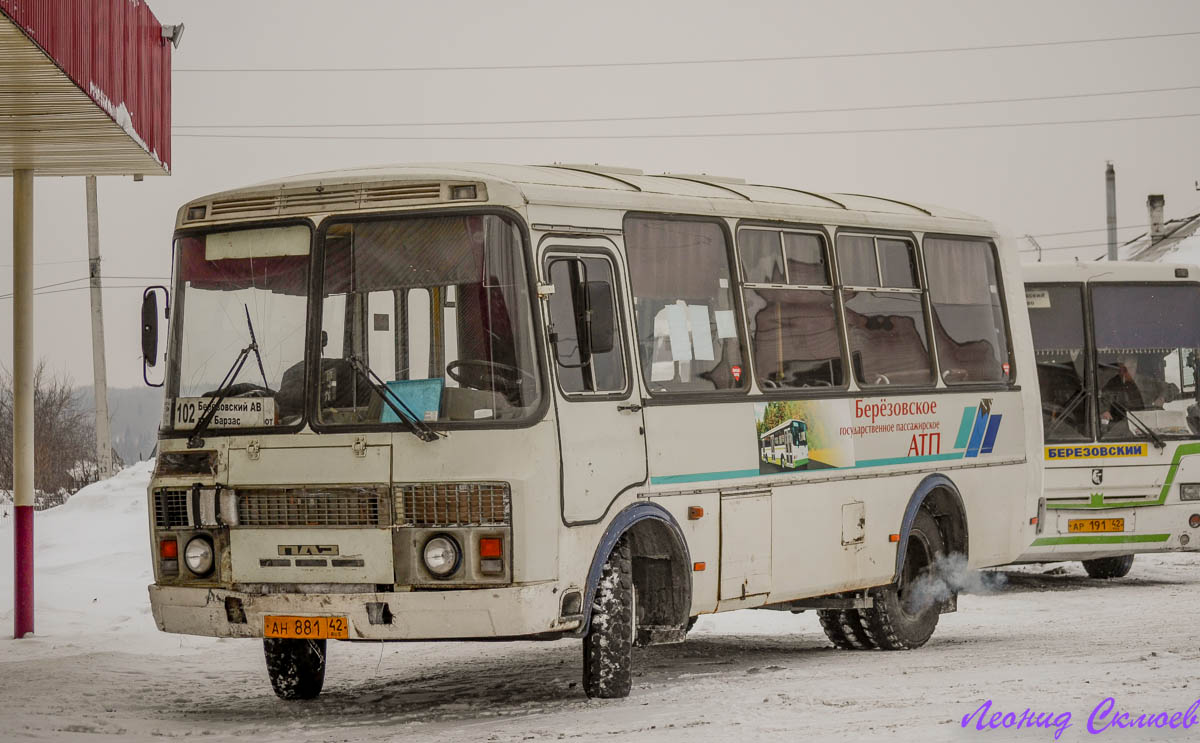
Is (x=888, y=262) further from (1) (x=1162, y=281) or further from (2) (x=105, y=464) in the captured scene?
(2) (x=105, y=464)

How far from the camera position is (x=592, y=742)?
9188 millimetres

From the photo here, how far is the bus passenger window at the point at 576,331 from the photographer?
34.0 ft

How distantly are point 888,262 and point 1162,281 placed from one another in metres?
7.12

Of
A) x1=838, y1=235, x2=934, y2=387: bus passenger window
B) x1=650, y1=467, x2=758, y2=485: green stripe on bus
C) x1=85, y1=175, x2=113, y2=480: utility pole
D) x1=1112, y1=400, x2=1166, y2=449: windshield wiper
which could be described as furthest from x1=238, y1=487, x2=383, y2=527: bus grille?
x1=85, y1=175, x2=113, y2=480: utility pole

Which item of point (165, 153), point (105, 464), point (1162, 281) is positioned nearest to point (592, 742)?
point (165, 153)

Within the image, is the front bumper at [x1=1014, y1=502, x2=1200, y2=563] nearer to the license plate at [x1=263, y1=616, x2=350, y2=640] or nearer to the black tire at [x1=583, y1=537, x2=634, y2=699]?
the black tire at [x1=583, y1=537, x2=634, y2=699]

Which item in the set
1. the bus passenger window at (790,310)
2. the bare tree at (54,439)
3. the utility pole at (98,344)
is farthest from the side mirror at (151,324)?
the bare tree at (54,439)

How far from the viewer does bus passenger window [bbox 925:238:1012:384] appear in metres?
14.6

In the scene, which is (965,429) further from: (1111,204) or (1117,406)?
(1111,204)

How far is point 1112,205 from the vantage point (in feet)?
Result: 224

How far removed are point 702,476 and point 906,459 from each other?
2.86m

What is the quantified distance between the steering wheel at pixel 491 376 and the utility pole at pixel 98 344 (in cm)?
3056

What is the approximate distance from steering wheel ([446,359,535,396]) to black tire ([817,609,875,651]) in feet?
16.6

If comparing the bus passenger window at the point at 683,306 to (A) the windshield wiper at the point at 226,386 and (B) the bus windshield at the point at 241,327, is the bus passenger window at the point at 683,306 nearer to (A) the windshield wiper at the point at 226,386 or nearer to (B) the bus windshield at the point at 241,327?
(B) the bus windshield at the point at 241,327
